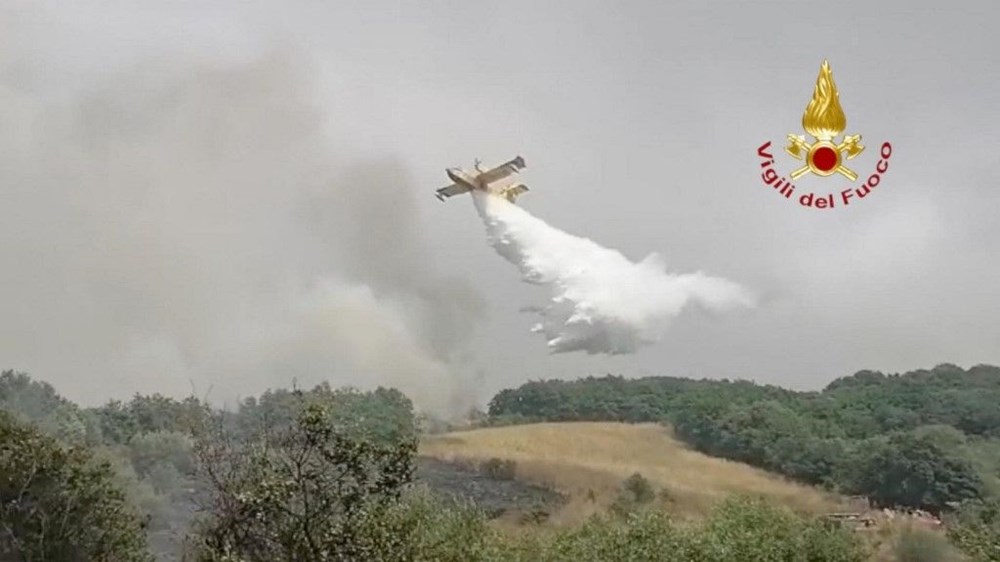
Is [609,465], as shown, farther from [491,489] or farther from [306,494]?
[306,494]

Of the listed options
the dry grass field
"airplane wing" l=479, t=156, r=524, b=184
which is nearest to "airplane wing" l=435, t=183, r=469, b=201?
"airplane wing" l=479, t=156, r=524, b=184

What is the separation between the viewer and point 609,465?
6338 centimetres

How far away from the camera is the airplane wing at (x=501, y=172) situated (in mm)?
38656

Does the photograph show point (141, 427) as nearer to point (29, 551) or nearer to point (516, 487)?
point (516, 487)

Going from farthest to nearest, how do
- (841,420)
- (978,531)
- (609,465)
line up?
(841,420) → (609,465) → (978,531)

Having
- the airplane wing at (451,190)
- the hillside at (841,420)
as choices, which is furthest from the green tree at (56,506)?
the hillside at (841,420)

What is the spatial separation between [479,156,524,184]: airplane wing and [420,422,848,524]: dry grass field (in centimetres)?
1767

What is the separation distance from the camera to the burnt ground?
191 ft

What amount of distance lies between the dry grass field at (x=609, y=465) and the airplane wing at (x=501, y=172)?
1767 centimetres

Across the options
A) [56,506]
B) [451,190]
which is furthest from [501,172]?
[56,506]

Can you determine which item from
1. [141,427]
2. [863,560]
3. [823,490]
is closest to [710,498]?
[823,490]

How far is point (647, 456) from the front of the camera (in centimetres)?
6475

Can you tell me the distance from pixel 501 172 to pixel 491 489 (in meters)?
29.8

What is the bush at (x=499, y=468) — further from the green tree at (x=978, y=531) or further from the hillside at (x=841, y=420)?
the green tree at (x=978, y=531)
